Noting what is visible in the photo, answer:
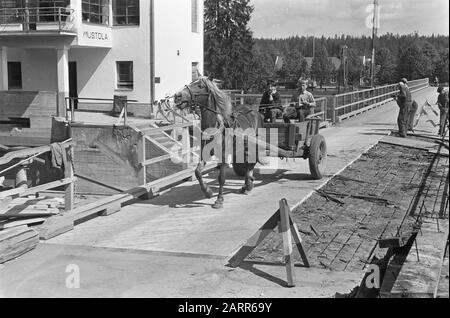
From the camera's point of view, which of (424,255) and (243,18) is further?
(243,18)

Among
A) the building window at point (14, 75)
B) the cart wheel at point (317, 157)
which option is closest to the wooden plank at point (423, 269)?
the cart wheel at point (317, 157)

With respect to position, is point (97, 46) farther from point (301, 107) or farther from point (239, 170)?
point (301, 107)

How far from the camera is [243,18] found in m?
55.4

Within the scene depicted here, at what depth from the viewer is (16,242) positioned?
743cm

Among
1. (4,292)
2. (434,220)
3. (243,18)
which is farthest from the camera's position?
(243,18)

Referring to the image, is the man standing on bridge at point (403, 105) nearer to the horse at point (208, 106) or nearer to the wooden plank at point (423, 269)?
the horse at point (208, 106)

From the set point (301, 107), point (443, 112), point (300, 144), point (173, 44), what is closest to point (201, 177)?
point (300, 144)

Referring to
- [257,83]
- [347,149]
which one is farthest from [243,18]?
[347,149]

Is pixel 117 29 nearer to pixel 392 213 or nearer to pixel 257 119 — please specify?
pixel 257 119

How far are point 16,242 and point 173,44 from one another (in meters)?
25.0

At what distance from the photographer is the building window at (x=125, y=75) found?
30922mm

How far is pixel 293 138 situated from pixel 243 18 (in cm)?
4526

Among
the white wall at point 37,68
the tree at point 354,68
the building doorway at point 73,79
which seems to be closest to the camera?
the white wall at point 37,68

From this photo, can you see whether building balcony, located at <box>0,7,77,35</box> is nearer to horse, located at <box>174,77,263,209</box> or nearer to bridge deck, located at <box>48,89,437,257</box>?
bridge deck, located at <box>48,89,437,257</box>
